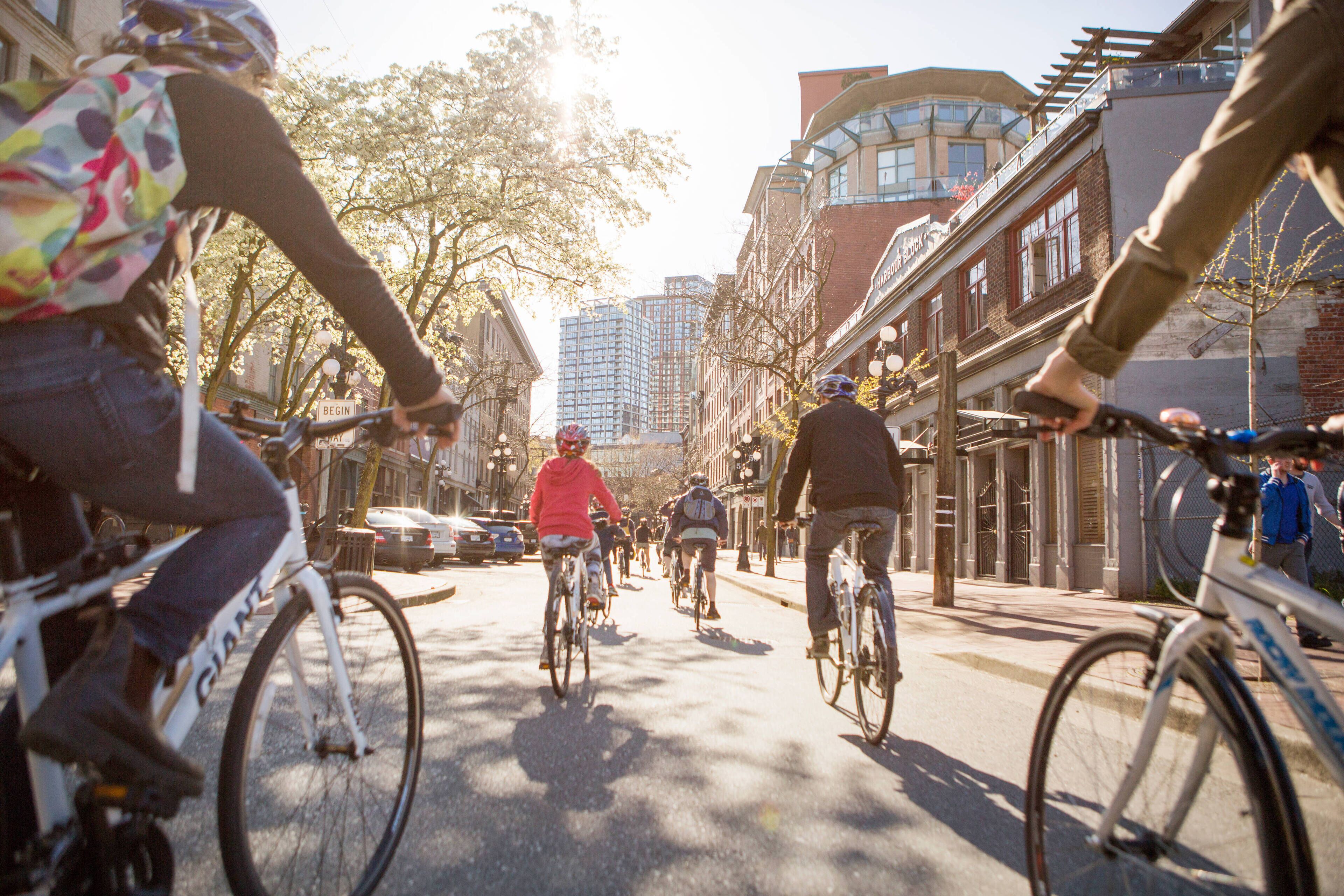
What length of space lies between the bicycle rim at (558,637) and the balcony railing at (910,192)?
120 ft

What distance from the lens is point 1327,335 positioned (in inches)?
539

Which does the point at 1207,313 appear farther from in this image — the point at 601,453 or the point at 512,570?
the point at 601,453

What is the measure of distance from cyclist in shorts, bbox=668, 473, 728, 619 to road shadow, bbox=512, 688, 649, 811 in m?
5.56

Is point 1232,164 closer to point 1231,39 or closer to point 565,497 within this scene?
point 565,497

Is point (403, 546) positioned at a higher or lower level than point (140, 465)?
lower

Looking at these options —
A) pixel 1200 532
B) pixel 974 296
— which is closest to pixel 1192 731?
pixel 1200 532

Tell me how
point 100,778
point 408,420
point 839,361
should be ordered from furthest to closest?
point 839,361, point 408,420, point 100,778

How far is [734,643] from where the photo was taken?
813 cm

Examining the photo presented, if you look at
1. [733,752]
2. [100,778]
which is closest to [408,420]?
[100,778]

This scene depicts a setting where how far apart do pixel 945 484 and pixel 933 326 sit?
12431 mm

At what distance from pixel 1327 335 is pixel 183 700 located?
16.9 metres

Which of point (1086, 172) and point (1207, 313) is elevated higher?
point (1086, 172)

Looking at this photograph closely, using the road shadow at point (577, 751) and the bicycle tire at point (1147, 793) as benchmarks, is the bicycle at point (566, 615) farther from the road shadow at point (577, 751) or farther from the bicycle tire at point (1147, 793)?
the bicycle tire at point (1147, 793)

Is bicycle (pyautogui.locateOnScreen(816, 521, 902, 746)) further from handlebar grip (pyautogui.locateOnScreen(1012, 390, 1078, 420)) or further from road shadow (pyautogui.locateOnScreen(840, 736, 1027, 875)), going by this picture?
handlebar grip (pyautogui.locateOnScreen(1012, 390, 1078, 420))
